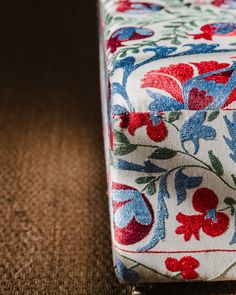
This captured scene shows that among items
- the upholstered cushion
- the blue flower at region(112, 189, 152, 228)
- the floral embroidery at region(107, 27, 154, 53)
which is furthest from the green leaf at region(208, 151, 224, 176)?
the floral embroidery at region(107, 27, 154, 53)

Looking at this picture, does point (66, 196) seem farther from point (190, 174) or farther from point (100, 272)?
point (190, 174)

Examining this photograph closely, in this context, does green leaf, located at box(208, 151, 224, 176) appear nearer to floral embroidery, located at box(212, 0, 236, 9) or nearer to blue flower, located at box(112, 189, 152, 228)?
blue flower, located at box(112, 189, 152, 228)

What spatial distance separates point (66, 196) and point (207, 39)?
0.46 m

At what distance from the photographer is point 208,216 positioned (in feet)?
2.19

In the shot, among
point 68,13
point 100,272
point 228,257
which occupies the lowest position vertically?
point 68,13

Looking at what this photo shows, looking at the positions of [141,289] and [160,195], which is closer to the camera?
[160,195]

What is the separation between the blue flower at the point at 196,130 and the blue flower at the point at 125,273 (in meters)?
0.20

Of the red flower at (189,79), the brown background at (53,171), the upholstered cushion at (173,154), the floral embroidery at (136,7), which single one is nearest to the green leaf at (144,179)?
the upholstered cushion at (173,154)

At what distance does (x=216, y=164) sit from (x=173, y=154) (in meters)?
0.06

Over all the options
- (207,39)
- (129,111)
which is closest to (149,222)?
(129,111)

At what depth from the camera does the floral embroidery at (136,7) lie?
2.93ft

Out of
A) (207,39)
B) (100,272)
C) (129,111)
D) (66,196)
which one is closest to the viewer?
(129,111)

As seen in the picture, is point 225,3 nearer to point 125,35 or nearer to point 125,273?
point 125,35

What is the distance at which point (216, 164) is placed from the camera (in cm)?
64
